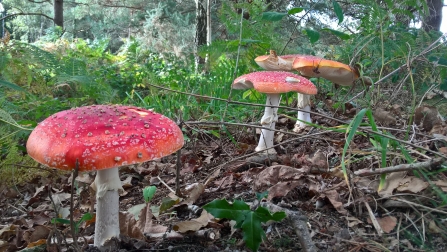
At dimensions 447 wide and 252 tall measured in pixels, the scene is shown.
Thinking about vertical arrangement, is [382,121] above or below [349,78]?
below

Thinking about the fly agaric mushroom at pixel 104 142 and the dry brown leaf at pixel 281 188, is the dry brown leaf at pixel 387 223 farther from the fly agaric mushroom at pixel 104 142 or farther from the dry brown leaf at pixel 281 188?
the fly agaric mushroom at pixel 104 142

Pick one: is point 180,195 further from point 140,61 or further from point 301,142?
point 140,61

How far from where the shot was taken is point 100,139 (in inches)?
62.9

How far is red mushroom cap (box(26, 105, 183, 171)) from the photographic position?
1562 millimetres

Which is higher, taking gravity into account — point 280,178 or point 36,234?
point 280,178

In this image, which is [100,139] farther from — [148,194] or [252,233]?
[252,233]

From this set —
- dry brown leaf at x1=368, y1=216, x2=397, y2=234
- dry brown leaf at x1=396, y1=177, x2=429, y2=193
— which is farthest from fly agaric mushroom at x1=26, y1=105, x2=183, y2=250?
dry brown leaf at x1=396, y1=177, x2=429, y2=193

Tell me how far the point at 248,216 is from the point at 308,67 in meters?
2.52

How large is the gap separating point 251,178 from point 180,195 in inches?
22.0

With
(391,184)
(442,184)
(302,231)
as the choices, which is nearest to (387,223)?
(391,184)

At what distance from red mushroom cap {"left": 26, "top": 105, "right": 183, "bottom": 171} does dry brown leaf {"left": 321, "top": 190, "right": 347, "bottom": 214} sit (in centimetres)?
96

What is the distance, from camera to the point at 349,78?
3.85m

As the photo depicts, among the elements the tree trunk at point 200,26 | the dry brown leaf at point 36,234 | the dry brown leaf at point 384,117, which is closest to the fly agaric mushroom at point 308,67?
the dry brown leaf at point 384,117

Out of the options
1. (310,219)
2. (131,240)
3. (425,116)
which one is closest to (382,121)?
(425,116)
